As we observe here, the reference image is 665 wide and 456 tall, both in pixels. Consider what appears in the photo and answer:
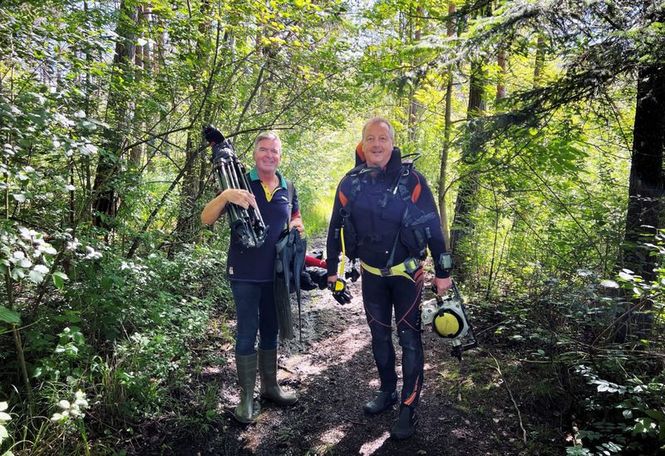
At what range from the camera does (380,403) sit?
3.99 meters

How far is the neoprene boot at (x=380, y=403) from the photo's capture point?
3.95 metres

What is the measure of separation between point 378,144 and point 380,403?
2.35 meters

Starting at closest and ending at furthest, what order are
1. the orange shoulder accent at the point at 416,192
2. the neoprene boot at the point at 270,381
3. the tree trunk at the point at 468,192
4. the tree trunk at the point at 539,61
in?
A: the orange shoulder accent at the point at 416,192 < the neoprene boot at the point at 270,381 < the tree trunk at the point at 539,61 < the tree trunk at the point at 468,192

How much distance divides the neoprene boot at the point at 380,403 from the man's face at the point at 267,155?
229 cm

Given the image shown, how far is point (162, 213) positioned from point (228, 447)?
3.25 metres

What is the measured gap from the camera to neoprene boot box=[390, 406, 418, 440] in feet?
11.8

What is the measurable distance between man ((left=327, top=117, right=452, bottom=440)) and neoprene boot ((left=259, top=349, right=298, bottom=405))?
1038 mm

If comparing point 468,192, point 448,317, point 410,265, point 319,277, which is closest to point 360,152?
point 410,265

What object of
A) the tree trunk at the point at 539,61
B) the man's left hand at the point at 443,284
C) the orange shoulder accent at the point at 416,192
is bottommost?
the man's left hand at the point at 443,284

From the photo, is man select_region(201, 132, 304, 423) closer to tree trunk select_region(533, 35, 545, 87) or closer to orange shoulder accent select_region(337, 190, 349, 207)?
orange shoulder accent select_region(337, 190, 349, 207)

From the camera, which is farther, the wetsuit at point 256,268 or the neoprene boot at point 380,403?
the neoprene boot at point 380,403

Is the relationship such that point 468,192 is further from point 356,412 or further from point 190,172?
point 190,172

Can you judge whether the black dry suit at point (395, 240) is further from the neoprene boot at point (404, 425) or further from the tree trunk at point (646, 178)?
the tree trunk at point (646, 178)

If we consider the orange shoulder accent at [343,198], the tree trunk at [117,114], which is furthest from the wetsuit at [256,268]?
the tree trunk at [117,114]
